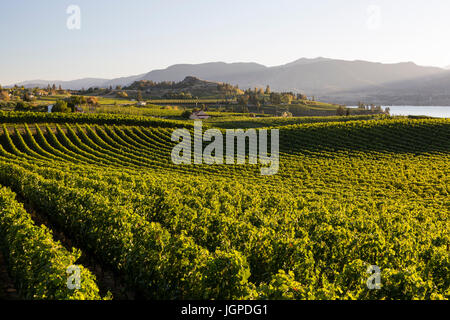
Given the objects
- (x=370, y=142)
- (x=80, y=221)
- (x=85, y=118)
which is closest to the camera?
(x=80, y=221)

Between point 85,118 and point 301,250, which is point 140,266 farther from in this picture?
point 85,118

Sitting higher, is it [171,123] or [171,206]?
[171,123]

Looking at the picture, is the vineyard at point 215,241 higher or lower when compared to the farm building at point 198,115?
lower

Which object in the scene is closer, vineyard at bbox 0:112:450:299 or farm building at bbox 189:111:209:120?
vineyard at bbox 0:112:450:299

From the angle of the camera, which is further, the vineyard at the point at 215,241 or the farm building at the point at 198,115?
the farm building at the point at 198,115

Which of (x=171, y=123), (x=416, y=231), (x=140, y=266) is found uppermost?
(x=171, y=123)

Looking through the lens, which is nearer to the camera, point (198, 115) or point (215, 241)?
point (215, 241)

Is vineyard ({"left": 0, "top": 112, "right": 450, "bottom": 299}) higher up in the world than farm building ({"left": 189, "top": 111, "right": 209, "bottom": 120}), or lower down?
lower down

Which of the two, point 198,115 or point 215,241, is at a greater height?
point 198,115
